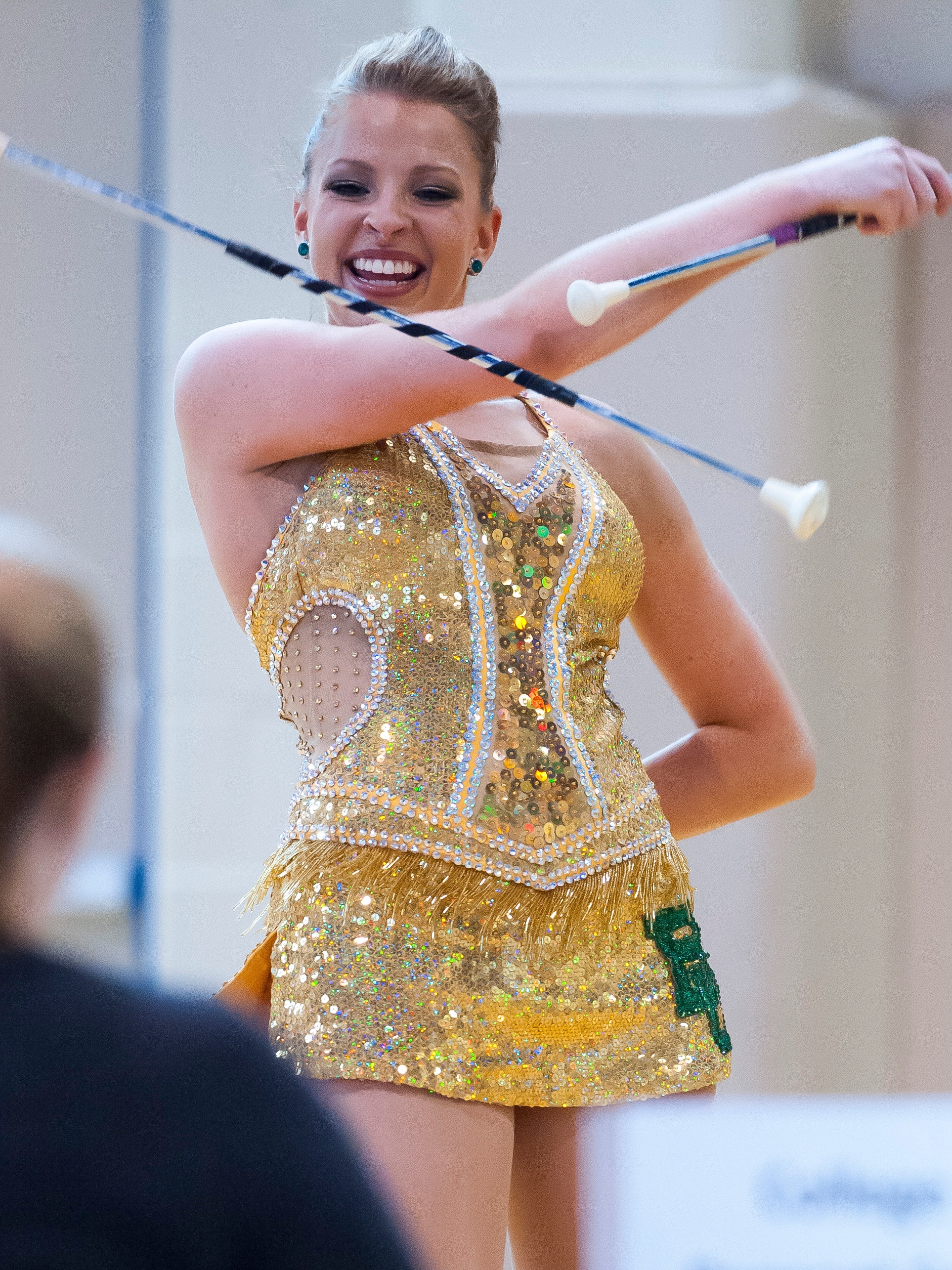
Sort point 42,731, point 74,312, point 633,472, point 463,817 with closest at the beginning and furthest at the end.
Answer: point 42,731 < point 463,817 < point 633,472 < point 74,312

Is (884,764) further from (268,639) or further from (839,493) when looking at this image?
(268,639)

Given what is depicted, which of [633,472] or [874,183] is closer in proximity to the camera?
[874,183]

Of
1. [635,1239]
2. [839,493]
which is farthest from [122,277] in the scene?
[635,1239]

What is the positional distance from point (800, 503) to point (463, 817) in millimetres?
277

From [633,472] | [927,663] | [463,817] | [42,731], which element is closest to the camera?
[42,731]

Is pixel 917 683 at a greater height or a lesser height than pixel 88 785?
greater

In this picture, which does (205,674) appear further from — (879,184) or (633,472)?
(879,184)

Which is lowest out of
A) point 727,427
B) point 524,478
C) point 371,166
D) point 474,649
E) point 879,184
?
point 474,649

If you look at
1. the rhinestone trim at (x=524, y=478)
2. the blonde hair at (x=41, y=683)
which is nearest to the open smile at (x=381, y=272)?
the rhinestone trim at (x=524, y=478)

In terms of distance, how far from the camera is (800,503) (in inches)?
32.1

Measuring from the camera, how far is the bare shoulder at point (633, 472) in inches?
44.2

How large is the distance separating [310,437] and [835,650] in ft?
3.14

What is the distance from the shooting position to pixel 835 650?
5.72 ft

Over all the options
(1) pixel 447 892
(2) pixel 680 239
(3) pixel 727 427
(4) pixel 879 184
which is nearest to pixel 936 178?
(4) pixel 879 184
